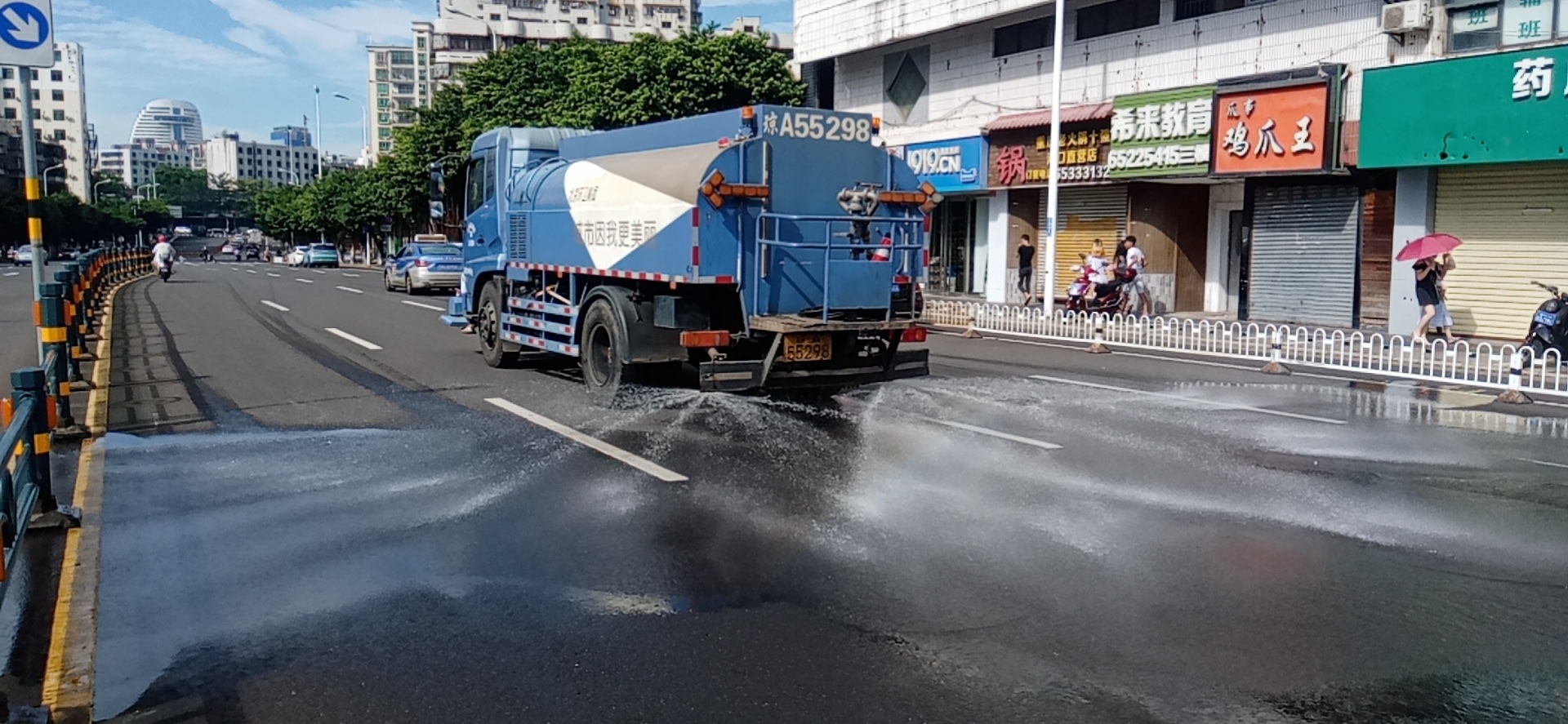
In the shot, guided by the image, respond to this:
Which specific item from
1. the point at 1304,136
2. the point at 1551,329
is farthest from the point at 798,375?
the point at 1304,136

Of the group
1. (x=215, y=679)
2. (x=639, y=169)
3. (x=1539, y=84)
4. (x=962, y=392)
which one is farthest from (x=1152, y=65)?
(x=215, y=679)

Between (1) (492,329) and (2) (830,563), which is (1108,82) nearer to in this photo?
(1) (492,329)

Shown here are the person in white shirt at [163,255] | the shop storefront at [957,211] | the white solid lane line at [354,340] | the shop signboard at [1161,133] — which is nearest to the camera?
the white solid lane line at [354,340]

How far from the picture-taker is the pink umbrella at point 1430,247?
1608 centimetres

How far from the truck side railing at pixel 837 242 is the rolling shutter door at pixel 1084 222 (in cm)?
1441

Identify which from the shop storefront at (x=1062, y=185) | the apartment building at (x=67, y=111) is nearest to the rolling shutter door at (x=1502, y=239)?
the shop storefront at (x=1062, y=185)

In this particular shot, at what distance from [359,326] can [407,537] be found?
14.1m

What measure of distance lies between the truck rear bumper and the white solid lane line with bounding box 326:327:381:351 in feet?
23.5

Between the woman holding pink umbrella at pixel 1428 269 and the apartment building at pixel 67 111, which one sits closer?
the woman holding pink umbrella at pixel 1428 269

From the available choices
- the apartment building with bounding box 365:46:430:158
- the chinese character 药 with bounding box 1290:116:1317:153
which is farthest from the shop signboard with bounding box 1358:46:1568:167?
the apartment building with bounding box 365:46:430:158

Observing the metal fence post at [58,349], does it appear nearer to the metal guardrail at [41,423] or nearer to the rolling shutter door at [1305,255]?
the metal guardrail at [41,423]

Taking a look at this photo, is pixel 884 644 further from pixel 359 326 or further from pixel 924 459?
pixel 359 326

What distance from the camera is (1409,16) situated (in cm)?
1855

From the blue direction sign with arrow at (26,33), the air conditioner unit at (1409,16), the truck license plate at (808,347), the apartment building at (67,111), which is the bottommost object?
the truck license plate at (808,347)
